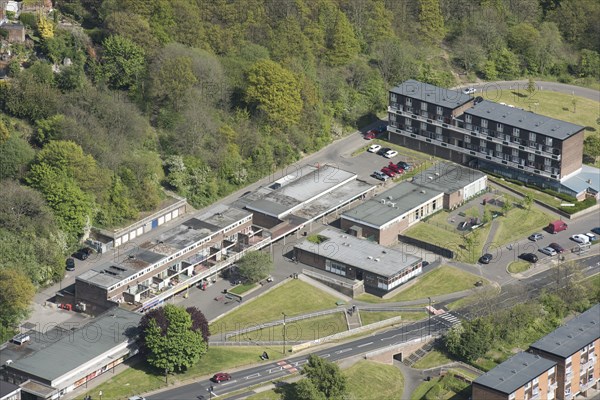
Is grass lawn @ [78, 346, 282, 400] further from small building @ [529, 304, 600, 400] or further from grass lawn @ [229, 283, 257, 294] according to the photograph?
small building @ [529, 304, 600, 400]

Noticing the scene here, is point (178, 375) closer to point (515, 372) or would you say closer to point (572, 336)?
point (515, 372)

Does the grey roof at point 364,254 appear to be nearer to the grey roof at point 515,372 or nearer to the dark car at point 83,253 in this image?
the grey roof at point 515,372

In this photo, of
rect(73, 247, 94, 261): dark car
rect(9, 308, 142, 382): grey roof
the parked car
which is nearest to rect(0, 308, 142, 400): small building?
rect(9, 308, 142, 382): grey roof

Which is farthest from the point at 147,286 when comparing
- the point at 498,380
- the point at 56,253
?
the point at 498,380

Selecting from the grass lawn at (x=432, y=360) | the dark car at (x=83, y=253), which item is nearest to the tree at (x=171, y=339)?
the dark car at (x=83, y=253)

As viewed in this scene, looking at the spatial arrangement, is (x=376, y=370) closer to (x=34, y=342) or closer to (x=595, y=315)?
(x=595, y=315)
